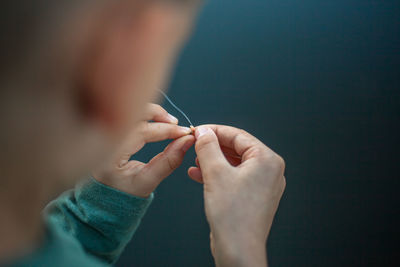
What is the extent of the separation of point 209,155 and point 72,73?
410 mm

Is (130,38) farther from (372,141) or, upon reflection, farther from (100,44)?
(372,141)

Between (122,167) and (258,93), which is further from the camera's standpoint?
(258,93)

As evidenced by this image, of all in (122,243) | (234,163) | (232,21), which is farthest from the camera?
(232,21)

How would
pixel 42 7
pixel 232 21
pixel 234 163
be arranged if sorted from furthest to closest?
pixel 232 21, pixel 234 163, pixel 42 7

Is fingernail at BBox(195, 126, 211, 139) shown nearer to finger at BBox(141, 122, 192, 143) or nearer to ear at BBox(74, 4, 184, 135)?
finger at BBox(141, 122, 192, 143)

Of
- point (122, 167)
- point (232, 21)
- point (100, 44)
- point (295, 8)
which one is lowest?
point (122, 167)

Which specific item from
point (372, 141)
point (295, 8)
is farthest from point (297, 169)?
point (295, 8)

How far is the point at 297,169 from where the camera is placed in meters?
1.04

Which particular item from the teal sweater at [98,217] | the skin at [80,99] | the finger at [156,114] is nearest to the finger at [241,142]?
the finger at [156,114]

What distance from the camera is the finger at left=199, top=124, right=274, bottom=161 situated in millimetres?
618

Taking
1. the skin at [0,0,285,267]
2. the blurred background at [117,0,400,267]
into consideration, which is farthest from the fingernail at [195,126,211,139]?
the skin at [0,0,285,267]

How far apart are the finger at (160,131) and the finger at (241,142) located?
85 millimetres

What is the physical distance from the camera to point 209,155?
1.94 feet

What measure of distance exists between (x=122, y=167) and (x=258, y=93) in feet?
1.79
